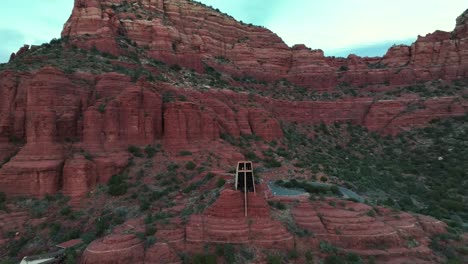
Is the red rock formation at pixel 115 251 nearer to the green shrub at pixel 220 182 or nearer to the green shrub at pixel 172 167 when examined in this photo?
the green shrub at pixel 220 182

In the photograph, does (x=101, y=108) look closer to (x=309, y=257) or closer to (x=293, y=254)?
(x=293, y=254)

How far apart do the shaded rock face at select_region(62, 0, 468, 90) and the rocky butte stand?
11.6 inches

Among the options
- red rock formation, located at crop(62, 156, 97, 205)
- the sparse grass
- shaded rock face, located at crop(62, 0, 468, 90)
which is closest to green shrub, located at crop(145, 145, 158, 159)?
red rock formation, located at crop(62, 156, 97, 205)

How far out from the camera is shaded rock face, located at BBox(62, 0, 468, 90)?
50.1m

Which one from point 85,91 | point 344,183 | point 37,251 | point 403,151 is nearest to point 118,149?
point 85,91

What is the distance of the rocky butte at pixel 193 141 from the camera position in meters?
21.3

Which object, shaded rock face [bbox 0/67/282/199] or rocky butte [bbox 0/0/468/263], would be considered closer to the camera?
rocky butte [bbox 0/0/468/263]

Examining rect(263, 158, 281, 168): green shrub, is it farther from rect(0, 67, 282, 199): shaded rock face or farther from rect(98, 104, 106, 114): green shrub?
rect(98, 104, 106, 114): green shrub

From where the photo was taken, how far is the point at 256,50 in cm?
6469

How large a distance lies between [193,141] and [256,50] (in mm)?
34786

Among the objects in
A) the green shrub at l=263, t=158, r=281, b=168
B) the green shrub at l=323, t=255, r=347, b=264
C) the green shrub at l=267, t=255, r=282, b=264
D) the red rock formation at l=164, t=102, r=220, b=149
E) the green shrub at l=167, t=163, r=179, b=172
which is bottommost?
the green shrub at l=323, t=255, r=347, b=264

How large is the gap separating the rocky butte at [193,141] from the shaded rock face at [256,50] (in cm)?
29

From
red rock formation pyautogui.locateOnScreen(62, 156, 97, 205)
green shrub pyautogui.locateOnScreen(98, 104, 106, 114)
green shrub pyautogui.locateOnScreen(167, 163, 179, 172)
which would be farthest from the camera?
green shrub pyautogui.locateOnScreen(167, 163, 179, 172)

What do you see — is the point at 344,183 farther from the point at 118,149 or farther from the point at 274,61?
the point at 274,61
